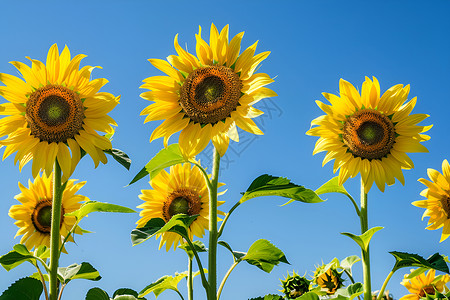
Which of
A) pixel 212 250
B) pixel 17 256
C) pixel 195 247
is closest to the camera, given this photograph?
pixel 212 250

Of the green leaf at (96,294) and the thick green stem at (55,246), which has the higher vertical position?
the thick green stem at (55,246)

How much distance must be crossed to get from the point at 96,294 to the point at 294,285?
173 centimetres

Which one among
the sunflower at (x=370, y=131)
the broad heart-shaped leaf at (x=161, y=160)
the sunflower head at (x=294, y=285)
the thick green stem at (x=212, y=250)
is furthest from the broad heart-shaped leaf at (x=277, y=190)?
the sunflower head at (x=294, y=285)

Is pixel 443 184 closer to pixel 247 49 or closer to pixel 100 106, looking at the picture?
pixel 247 49

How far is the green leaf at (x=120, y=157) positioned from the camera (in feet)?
11.8

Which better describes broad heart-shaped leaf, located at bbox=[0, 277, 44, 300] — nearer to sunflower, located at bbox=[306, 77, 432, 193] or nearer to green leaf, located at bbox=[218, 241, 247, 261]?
green leaf, located at bbox=[218, 241, 247, 261]

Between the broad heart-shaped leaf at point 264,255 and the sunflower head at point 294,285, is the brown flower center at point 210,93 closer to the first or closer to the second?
the broad heart-shaped leaf at point 264,255

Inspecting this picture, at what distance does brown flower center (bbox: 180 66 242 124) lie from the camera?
12.0 ft

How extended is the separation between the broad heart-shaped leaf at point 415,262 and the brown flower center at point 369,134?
40.3 inches

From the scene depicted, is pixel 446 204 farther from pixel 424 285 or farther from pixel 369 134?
pixel 369 134

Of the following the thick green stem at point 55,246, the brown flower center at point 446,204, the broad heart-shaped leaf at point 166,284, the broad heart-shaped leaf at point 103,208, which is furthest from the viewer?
the brown flower center at point 446,204

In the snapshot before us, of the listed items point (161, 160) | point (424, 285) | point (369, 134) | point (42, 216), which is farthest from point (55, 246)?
point (424, 285)

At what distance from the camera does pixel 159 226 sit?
10.8 feet

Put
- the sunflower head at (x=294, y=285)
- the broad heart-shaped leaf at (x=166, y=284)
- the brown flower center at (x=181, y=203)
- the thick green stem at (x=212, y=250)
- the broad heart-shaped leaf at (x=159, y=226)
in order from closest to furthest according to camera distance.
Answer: the broad heart-shaped leaf at (x=159, y=226), the thick green stem at (x=212, y=250), the broad heart-shaped leaf at (x=166, y=284), the sunflower head at (x=294, y=285), the brown flower center at (x=181, y=203)
